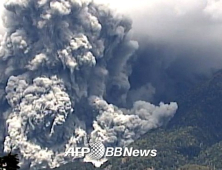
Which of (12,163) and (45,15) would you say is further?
(45,15)

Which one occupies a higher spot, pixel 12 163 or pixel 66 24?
pixel 66 24

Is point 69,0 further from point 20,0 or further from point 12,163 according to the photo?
point 12,163

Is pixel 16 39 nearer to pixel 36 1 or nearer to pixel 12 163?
pixel 36 1

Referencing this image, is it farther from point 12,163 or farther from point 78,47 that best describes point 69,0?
point 12,163

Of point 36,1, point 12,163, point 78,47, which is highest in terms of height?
point 36,1

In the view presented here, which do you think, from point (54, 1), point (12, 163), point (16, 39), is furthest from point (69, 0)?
point (12, 163)

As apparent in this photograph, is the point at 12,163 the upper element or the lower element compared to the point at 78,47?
lower

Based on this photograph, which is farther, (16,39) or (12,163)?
(16,39)

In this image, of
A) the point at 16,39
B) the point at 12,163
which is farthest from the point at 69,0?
the point at 12,163
